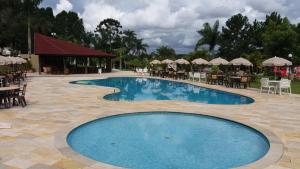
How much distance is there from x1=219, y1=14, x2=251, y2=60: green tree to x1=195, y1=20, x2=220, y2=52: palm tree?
5.70 meters

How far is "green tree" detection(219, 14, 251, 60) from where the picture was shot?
53.1m

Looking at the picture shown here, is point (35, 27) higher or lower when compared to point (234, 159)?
higher

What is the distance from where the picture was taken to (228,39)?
55.3 metres

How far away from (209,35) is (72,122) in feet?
134

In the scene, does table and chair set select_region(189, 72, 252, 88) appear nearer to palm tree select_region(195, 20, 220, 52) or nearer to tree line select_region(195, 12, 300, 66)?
tree line select_region(195, 12, 300, 66)

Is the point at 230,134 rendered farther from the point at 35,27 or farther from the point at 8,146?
the point at 35,27

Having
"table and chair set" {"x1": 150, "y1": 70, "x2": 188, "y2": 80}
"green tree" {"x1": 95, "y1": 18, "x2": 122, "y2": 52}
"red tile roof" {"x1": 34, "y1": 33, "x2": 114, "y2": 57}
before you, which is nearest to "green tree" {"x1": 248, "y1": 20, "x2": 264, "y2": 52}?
"green tree" {"x1": 95, "y1": 18, "x2": 122, "y2": 52}

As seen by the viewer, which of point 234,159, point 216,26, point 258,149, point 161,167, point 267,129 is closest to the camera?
point 161,167

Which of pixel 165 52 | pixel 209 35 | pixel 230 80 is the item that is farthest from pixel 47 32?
pixel 230 80

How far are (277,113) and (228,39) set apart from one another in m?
47.1

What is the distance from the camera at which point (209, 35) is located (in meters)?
46.7

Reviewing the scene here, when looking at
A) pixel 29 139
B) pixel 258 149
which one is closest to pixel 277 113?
pixel 258 149

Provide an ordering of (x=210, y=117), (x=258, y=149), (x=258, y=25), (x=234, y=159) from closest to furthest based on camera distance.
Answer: (x=234, y=159) → (x=258, y=149) → (x=210, y=117) → (x=258, y=25)

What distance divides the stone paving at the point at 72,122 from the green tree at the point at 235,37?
3963 centimetres
